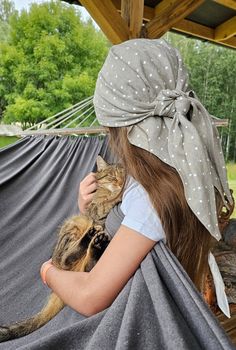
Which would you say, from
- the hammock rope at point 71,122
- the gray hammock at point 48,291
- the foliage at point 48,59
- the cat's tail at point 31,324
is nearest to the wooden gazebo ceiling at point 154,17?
the hammock rope at point 71,122

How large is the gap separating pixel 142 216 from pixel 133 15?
4.98 ft

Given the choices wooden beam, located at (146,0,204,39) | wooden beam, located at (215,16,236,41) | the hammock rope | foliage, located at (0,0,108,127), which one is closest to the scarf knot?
the hammock rope

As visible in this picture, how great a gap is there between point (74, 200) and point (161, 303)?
1047 millimetres

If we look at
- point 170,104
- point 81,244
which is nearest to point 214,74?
point 81,244

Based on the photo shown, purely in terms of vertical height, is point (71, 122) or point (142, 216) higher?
point (71, 122)

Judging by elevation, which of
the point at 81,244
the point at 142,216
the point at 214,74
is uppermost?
the point at 214,74

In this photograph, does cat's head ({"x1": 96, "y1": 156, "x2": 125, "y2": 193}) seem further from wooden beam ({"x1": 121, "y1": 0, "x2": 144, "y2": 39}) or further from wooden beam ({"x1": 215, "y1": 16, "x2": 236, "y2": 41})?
wooden beam ({"x1": 215, "y1": 16, "x2": 236, "y2": 41})

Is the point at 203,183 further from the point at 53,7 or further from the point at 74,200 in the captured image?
the point at 53,7

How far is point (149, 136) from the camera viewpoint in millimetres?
575

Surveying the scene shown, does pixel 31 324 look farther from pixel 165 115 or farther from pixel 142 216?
pixel 165 115

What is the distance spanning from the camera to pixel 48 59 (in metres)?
6.37

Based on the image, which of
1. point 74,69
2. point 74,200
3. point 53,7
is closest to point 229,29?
point 74,200

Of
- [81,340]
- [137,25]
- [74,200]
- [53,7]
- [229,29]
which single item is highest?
[53,7]

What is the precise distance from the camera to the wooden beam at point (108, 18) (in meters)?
1.71
